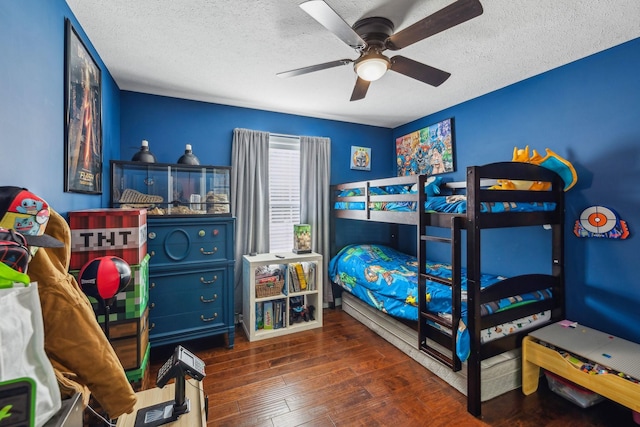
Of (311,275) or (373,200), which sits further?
(311,275)

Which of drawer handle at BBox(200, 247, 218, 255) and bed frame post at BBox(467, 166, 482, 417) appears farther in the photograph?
drawer handle at BBox(200, 247, 218, 255)

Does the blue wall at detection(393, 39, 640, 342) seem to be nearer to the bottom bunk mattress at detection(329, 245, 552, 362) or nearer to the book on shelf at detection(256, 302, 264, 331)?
the bottom bunk mattress at detection(329, 245, 552, 362)

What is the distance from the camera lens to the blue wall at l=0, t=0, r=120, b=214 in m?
1.10

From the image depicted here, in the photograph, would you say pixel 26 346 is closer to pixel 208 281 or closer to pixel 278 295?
pixel 208 281

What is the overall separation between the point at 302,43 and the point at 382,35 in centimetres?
59

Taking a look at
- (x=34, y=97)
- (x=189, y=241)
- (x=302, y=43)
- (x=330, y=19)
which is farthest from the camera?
(x=189, y=241)

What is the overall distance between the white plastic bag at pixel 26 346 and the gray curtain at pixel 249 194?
2595 millimetres

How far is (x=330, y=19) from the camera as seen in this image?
4.53 feet

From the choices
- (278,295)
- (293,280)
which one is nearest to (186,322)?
(278,295)

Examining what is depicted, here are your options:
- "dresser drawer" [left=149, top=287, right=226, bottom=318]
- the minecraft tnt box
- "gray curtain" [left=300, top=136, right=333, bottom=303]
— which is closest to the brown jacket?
the minecraft tnt box

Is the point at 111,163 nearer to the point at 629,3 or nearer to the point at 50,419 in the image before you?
the point at 50,419

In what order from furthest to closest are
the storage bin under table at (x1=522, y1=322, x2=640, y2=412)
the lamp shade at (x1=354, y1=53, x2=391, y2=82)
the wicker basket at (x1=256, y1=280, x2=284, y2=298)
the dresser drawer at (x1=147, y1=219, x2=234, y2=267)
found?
the wicker basket at (x1=256, y1=280, x2=284, y2=298) < the dresser drawer at (x1=147, y1=219, x2=234, y2=267) < the lamp shade at (x1=354, y1=53, x2=391, y2=82) < the storage bin under table at (x1=522, y1=322, x2=640, y2=412)

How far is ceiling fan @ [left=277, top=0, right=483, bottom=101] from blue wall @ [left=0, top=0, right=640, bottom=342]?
126cm

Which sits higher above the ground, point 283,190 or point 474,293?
point 283,190
